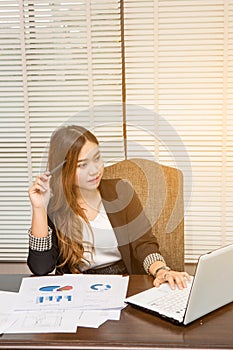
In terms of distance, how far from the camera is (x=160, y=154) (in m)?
2.96

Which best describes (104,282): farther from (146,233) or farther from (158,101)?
(158,101)

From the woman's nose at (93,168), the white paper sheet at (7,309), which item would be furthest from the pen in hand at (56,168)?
the white paper sheet at (7,309)

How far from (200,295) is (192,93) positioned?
162 centimetres

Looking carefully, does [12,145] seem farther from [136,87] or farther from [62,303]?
[62,303]

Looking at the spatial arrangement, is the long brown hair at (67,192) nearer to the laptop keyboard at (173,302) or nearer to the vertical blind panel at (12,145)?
the laptop keyboard at (173,302)

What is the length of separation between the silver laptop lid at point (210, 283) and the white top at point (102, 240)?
0.59 meters

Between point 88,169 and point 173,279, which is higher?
point 88,169

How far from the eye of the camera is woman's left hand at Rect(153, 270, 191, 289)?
1.70 m

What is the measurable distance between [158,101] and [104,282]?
1387 millimetres

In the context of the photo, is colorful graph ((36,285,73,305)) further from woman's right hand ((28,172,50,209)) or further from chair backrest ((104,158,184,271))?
chair backrest ((104,158,184,271))

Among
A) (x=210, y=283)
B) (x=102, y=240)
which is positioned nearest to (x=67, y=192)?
(x=102, y=240)

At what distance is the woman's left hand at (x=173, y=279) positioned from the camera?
1695 mm

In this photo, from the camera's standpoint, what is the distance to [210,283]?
146 centimetres

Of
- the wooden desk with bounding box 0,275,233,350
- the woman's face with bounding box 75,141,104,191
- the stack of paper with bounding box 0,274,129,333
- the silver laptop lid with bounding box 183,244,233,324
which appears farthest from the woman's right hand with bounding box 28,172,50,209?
the silver laptop lid with bounding box 183,244,233,324
